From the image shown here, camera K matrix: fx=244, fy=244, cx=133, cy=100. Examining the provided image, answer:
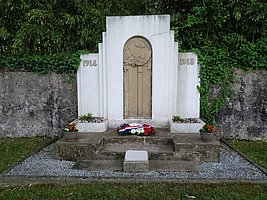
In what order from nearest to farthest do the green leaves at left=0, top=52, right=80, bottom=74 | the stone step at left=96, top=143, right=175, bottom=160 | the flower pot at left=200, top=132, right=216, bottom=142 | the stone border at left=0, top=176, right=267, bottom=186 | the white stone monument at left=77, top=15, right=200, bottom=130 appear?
the stone border at left=0, top=176, right=267, bottom=186
the stone step at left=96, top=143, right=175, bottom=160
the flower pot at left=200, top=132, right=216, bottom=142
the white stone monument at left=77, top=15, right=200, bottom=130
the green leaves at left=0, top=52, right=80, bottom=74

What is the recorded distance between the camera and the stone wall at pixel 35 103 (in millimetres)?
7984

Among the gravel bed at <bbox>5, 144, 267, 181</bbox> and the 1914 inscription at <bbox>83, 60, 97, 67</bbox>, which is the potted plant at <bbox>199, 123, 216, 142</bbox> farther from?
the 1914 inscription at <bbox>83, 60, 97, 67</bbox>

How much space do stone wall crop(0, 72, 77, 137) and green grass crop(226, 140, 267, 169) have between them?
515cm

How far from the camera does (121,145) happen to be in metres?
→ 6.01

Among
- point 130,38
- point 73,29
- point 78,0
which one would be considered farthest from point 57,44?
point 130,38

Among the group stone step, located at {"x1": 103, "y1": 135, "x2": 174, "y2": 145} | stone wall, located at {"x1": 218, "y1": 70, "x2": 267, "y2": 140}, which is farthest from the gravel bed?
stone wall, located at {"x1": 218, "y1": 70, "x2": 267, "y2": 140}

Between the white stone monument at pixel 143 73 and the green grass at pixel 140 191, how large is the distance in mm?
3015

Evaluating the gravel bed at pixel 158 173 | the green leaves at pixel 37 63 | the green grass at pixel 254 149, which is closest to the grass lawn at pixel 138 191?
the gravel bed at pixel 158 173

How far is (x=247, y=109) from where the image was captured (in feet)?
25.2

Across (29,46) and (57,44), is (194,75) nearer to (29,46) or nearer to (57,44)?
(57,44)

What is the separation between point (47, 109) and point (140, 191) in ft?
16.9

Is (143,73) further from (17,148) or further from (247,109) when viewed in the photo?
(17,148)

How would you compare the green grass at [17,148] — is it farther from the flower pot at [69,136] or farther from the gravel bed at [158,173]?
the flower pot at [69,136]

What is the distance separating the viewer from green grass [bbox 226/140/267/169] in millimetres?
5705
